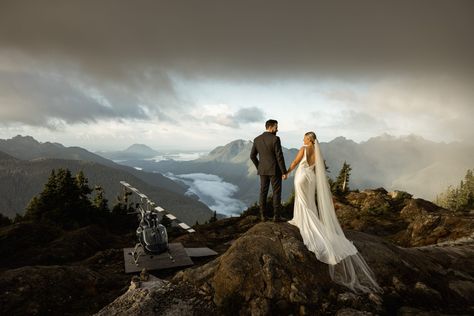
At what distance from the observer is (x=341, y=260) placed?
927cm

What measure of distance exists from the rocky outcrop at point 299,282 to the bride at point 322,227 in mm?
340

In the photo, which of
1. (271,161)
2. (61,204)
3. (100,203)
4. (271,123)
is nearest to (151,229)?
(271,161)

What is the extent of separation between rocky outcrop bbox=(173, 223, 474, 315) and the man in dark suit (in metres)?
1.75

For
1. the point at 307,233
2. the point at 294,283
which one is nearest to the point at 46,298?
the point at 294,283

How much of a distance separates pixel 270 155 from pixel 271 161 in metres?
0.26

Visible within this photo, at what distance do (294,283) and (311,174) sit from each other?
14.5 ft

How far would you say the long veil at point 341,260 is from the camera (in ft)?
28.7

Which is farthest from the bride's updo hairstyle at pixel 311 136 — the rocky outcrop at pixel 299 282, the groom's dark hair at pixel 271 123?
the rocky outcrop at pixel 299 282

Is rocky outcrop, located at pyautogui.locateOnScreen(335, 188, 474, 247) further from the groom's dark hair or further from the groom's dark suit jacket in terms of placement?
the groom's dark hair

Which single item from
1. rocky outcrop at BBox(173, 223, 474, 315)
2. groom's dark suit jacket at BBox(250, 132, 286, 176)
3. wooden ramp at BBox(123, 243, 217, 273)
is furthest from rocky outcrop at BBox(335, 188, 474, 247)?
wooden ramp at BBox(123, 243, 217, 273)

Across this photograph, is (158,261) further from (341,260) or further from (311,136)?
(311,136)

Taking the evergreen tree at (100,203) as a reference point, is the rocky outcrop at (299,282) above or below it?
above

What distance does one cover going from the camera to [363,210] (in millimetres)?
42250

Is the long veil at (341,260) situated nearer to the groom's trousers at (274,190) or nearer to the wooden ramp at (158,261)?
the groom's trousers at (274,190)
